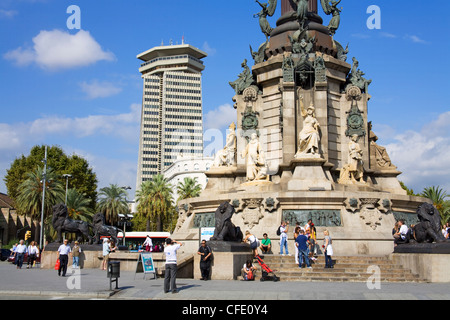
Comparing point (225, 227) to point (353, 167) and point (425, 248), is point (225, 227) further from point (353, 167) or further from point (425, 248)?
point (353, 167)

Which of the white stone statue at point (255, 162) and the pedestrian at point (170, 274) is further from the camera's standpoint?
the white stone statue at point (255, 162)

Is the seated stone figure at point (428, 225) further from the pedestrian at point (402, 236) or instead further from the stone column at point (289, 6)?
the stone column at point (289, 6)

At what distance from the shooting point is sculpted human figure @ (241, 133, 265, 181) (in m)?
27.9

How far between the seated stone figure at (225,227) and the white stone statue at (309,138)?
7760mm

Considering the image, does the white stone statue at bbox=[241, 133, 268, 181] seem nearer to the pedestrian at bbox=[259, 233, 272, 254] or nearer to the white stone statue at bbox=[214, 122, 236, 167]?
the white stone statue at bbox=[214, 122, 236, 167]

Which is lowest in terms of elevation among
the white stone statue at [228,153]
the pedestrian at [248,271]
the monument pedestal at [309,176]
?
the pedestrian at [248,271]

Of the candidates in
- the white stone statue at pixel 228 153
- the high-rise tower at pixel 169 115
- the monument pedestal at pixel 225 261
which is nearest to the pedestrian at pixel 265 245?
the monument pedestal at pixel 225 261

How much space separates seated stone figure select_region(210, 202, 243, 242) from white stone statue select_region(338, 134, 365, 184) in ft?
33.2

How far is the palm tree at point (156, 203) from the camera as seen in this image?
68000 millimetres

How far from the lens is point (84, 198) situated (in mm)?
65938

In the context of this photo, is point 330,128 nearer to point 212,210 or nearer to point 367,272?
point 212,210
